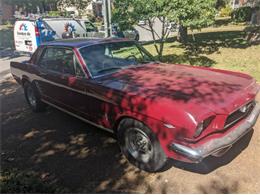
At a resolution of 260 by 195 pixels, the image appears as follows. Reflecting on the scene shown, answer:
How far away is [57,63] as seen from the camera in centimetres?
485

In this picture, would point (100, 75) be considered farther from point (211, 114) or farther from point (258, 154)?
point (258, 154)

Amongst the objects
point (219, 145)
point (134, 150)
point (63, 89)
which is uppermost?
point (63, 89)

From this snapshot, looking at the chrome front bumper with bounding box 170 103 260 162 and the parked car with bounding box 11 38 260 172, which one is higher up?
the parked car with bounding box 11 38 260 172

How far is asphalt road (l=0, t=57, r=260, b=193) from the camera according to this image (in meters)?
3.23

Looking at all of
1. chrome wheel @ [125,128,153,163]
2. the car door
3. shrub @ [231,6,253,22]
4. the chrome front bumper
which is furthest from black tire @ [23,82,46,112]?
shrub @ [231,6,253,22]

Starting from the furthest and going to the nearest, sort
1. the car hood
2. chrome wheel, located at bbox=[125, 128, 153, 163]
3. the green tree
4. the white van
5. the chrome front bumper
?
1. the white van
2. the green tree
3. chrome wheel, located at bbox=[125, 128, 153, 163]
4. the car hood
5. the chrome front bumper

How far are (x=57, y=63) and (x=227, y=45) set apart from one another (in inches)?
393

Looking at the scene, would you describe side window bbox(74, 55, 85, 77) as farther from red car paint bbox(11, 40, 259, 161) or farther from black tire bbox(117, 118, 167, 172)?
black tire bbox(117, 118, 167, 172)

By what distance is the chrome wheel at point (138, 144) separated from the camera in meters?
3.43

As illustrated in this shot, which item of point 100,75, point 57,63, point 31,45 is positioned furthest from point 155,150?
point 31,45

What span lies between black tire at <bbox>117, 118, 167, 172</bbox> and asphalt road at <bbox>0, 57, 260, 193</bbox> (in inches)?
4.5

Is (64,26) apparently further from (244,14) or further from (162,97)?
(244,14)

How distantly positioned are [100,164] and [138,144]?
2.18 ft

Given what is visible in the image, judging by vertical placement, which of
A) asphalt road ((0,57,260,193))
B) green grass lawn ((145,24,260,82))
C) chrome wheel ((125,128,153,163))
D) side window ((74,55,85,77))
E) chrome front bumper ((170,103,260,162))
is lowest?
asphalt road ((0,57,260,193))
